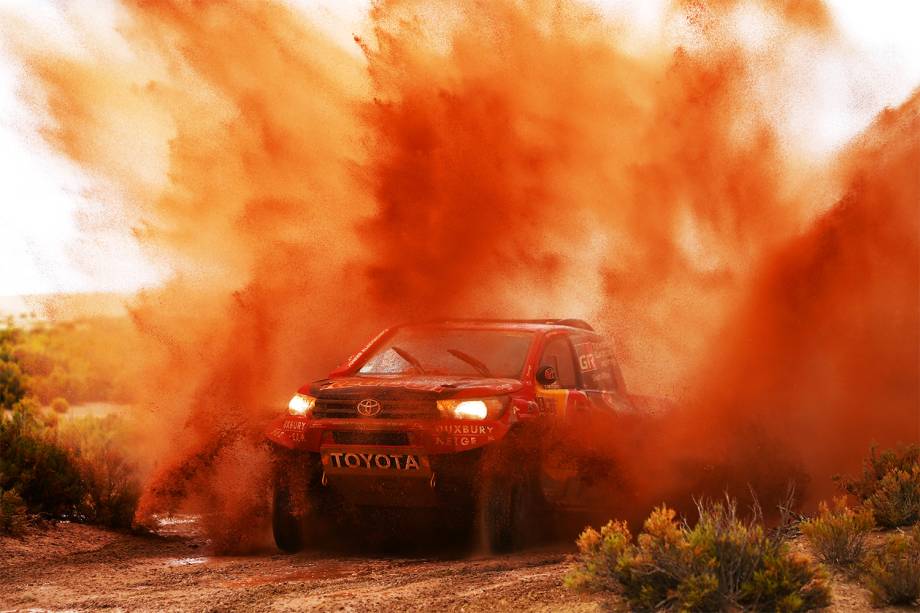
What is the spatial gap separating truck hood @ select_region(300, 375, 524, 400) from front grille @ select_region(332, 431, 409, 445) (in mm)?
282

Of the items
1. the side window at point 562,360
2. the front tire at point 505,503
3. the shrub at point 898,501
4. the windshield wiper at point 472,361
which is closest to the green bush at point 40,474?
the windshield wiper at point 472,361

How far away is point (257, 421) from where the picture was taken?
10172 millimetres

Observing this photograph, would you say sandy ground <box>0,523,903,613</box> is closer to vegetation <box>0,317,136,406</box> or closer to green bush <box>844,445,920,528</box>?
green bush <box>844,445,920,528</box>

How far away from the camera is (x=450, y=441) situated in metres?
8.42

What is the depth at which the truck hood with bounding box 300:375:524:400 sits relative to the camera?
861cm

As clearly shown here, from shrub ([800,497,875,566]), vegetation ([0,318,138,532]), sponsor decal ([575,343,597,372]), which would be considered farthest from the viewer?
vegetation ([0,318,138,532])

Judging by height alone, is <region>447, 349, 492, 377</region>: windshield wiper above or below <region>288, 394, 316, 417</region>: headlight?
above

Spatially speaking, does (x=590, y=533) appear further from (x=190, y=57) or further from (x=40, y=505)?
(x=190, y=57)

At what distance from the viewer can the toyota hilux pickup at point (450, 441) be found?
8461 mm

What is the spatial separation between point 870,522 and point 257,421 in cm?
516

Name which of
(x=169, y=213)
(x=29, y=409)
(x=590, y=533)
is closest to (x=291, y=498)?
(x=590, y=533)

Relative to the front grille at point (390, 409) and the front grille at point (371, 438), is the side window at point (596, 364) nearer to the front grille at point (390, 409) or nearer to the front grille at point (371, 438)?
the front grille at point (390, 409)

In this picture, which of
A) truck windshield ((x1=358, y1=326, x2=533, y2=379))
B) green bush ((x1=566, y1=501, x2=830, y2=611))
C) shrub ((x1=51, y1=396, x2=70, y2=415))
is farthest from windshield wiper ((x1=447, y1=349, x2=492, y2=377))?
shrub ((x1=51, y1=396, x2=70, y2=415))

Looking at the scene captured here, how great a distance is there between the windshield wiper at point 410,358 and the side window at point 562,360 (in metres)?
1.04
